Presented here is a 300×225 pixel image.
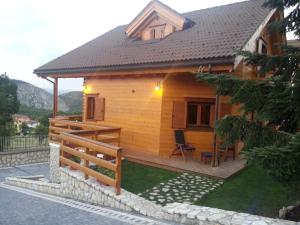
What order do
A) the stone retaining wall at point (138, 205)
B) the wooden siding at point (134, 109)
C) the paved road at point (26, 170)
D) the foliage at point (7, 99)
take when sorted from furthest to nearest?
the foliage at point (7, 99), the paved road at point (26, 170), the wooden siding at point (134, 109), the stone retaining wall at point (138, 205)

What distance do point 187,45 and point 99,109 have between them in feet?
16.3

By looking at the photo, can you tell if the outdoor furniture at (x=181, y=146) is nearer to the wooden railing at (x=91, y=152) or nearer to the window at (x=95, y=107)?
the wooden railing at (x=91, y=152)

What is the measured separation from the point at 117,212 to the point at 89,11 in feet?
65.9

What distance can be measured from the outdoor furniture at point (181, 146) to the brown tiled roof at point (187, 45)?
102 inches

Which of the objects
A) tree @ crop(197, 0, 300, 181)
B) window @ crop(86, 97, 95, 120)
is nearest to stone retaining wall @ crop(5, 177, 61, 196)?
window @ crop(86, 97, 95, 120)

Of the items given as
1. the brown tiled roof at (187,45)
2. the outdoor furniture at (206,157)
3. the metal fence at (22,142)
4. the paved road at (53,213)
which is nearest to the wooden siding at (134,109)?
the brown tiled roof at (187,45)

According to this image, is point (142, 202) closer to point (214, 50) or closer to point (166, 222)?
point (166, 222)

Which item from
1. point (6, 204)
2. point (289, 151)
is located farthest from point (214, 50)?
point (6, 204)

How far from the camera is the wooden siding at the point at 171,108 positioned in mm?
11977

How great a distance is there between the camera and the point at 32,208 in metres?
7.44

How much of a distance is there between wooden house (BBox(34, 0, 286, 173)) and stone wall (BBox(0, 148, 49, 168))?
9.03 ft

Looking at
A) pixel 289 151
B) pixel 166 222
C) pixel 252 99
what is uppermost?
pixel 252 99

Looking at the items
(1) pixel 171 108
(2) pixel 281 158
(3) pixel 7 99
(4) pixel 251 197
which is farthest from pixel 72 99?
(2) pixel 281 158

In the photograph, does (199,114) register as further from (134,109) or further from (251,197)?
(251,197)
